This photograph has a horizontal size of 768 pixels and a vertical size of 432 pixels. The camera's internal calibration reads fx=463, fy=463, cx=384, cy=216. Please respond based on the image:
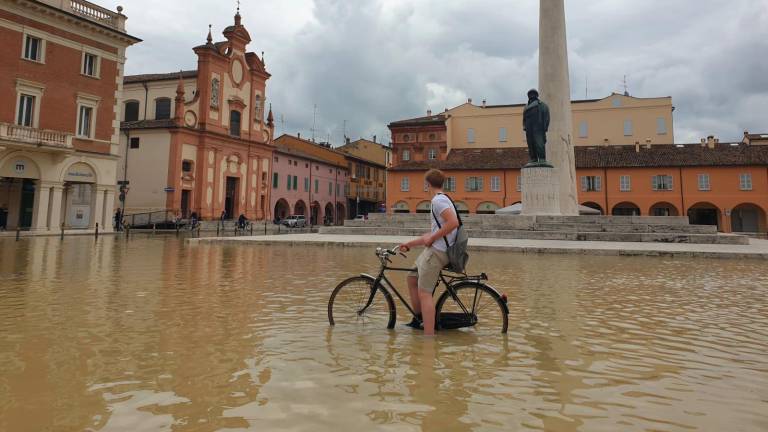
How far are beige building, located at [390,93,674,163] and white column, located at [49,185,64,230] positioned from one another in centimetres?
3820

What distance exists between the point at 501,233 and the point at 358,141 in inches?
2001

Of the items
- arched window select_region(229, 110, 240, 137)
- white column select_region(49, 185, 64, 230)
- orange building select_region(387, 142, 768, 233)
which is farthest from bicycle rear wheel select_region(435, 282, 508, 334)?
orange building select_region(387, 142, 768, 233)

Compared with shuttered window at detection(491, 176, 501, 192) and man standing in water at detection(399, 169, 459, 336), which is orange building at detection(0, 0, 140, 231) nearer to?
man standing in water at detection(399, 169, 459, 336)

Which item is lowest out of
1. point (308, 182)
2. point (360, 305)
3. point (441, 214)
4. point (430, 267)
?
point (360, 305)

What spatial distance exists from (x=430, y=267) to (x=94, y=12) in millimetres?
32363

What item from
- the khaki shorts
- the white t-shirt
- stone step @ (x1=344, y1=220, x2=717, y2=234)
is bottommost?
the khaki shorts

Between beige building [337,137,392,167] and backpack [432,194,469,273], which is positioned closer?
backpack [432,194,469,273]

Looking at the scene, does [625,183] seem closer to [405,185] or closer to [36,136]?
[405,185]

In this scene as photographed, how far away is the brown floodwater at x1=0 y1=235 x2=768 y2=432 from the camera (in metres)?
2.66

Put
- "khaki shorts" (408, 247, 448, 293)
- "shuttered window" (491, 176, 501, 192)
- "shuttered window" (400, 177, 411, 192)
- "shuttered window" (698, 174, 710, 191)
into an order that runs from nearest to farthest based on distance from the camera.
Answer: "khaki shorts" (408, 247, 448, 293) → "shuttered window" (698, 174, 710, 191) → "shuttered window" (491, 176, 501, 192) → "shuttered window" (400, 177, 411, 192)

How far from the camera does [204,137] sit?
37.9 m

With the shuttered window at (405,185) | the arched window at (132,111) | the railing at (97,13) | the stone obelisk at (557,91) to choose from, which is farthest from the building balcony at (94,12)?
the shuttered window at (405,185)

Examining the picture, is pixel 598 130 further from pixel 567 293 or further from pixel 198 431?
pixel 198 431

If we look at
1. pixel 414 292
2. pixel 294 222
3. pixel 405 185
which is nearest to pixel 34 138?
pixel 294 222
